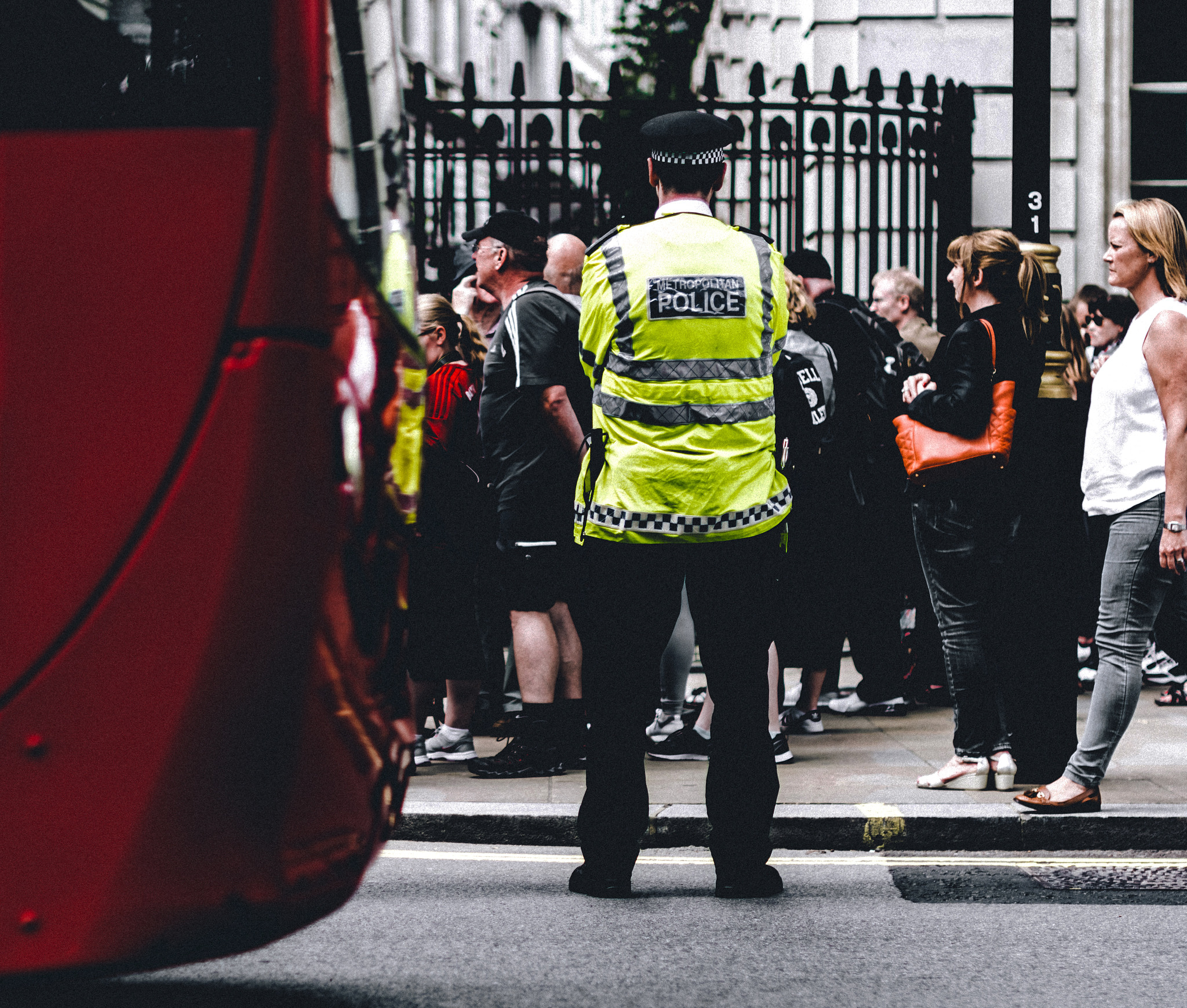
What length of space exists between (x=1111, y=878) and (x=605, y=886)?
156 cm

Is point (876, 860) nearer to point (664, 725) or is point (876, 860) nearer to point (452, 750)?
point (664, 725)

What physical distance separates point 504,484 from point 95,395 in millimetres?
4133

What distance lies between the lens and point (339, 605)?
100 inches

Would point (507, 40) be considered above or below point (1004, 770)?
above

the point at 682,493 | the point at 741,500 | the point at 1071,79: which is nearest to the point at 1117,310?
the point at 1071,79

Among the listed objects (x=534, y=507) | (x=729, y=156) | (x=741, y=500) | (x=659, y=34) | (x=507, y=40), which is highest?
(x=507, y=40)

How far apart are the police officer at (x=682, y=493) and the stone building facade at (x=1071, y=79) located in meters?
6.65

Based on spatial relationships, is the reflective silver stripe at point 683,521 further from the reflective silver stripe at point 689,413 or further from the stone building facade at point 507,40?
the stone building facade at point 507,40

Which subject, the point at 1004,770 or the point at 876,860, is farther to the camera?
the point at 1004,770

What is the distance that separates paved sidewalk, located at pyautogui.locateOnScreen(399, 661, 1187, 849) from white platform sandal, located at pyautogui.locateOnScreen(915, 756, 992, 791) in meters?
0.05

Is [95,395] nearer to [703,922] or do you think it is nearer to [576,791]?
[703,922]

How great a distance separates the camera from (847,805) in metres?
5.73

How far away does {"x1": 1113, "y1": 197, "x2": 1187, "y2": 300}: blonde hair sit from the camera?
5508 millimetres

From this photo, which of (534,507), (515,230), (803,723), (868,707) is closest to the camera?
(534,507)
